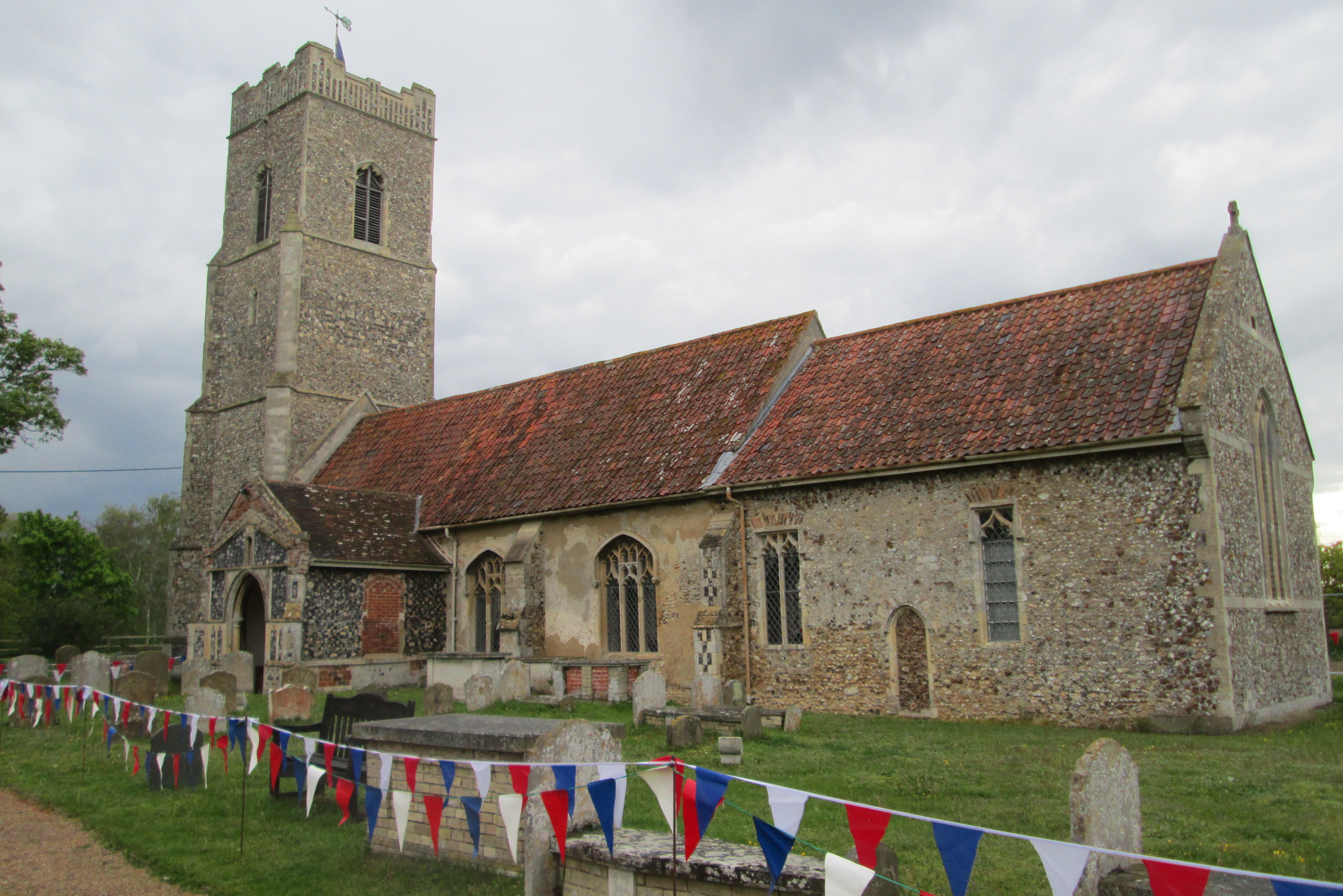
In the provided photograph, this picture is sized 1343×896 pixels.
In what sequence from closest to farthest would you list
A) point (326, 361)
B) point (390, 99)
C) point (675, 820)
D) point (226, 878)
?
point (675, 820) < point (226, 878) < point (326, 361) < point (390, 99)

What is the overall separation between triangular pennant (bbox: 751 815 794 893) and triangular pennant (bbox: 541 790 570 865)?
1619 mm

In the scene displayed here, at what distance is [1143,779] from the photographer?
9.77m

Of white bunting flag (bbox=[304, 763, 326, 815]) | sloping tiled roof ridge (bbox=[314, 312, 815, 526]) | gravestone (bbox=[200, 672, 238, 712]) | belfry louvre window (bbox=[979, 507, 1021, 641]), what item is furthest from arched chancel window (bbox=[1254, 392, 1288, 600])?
gravestone (bbox=[200, 672, 238, 712])

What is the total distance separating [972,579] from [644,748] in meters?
6.01

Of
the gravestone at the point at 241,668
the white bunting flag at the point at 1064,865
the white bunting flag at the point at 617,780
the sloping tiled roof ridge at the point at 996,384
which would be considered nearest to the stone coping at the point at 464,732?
the white bunting flag at the point at 617,780

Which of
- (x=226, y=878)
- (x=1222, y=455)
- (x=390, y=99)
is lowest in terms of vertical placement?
(x=226, y=878)

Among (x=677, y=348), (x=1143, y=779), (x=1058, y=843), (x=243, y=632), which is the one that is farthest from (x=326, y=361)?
(x=1058, y=843)

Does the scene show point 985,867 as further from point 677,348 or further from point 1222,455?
point 677,348

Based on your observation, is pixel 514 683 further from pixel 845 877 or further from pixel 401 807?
pixel 845 877

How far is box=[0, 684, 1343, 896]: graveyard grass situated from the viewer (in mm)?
7246

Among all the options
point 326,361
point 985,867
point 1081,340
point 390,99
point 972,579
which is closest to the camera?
point 985,867

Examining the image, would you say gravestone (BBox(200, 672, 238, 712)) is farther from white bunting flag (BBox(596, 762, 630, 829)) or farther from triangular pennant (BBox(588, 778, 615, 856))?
triangular pennant (BBox(588, 778, 615, 856))

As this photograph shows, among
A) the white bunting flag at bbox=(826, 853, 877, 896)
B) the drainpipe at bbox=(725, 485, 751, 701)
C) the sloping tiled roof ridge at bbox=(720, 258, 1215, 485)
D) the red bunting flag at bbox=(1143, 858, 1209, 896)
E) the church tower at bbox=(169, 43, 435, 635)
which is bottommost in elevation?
the white bunting flag at bbox=(826, 853, 877, 896)

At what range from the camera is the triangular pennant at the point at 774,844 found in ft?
16.5
